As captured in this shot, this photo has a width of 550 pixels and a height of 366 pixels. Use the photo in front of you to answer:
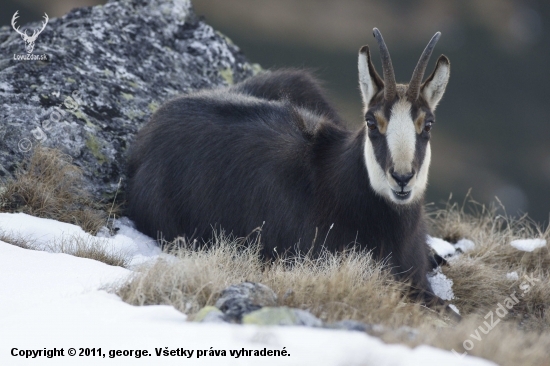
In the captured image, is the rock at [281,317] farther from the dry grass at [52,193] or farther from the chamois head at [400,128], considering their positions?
the dry grass at [52,193]

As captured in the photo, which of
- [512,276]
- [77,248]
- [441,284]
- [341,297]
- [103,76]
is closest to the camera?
[341,297]

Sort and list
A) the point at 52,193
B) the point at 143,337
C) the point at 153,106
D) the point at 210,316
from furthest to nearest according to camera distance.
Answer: the point at 153,106, the point at 52,193, the point at 210,316, the point at 143,337

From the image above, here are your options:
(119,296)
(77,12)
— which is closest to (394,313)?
(119,296)

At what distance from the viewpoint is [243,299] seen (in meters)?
3.81

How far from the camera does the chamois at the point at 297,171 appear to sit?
16.5 ft

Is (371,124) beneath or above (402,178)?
above

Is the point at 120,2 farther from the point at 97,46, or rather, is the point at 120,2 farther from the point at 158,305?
the point at 158,305

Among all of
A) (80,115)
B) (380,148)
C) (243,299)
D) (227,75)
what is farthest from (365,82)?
(227,75)

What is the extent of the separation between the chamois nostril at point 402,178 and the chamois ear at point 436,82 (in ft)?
2.48

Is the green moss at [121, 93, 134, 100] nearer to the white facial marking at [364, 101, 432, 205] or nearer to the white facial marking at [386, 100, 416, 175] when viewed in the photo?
the white facial marking at [364, 101, 432, 205]

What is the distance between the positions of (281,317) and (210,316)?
1.28 feet

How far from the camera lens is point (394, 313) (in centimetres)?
383

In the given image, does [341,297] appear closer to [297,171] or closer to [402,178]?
[402,178]

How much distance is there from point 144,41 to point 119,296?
5108 millimetres
